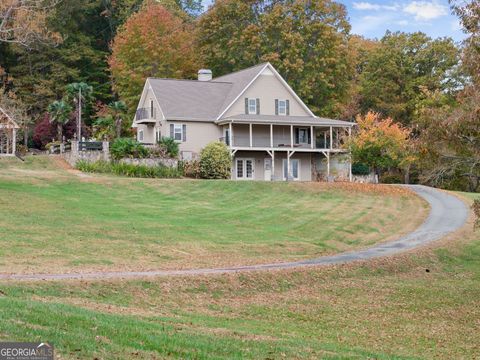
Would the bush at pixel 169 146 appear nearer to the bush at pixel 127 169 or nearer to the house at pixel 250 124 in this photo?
the bush at pixel 127 169

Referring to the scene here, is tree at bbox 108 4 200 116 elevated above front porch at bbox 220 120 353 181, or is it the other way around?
tree at bbox 108 4 200 116

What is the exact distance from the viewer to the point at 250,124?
49.1 m

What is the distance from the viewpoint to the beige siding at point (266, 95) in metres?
51.7

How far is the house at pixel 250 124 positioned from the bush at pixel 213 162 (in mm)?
2409

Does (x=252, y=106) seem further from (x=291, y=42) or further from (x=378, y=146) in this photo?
(x=291, y=42)

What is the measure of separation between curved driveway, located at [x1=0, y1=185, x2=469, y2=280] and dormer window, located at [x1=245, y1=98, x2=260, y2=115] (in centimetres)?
1389

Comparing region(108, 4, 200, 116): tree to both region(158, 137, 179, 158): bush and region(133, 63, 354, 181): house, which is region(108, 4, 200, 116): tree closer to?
region(133, 63, 354, 181): house

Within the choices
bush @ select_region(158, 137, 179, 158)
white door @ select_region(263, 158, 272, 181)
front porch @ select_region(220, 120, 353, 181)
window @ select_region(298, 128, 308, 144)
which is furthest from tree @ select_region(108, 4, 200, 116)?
bush @ select_region(158, 137, 179, 158)

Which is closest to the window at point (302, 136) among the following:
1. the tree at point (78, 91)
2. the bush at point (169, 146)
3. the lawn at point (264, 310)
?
the bush at point (169, 146)

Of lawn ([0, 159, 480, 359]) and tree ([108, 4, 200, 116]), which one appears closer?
lawn ([0, 159, 480, 359])

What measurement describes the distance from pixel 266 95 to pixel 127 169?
1459 cm

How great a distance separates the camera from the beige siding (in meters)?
51.7

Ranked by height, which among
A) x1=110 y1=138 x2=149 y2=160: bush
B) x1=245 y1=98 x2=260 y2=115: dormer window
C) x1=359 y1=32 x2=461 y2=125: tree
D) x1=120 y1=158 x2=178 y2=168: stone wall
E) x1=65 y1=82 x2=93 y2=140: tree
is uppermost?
x1=359 y1=32 x2=461 y2=125: tree

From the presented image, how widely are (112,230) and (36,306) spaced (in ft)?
45.3
